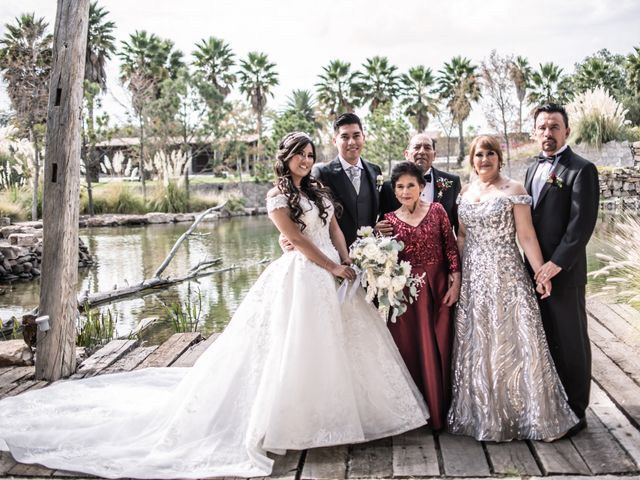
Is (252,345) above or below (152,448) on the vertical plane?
above

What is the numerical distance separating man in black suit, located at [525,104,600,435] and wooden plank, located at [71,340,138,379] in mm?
3777

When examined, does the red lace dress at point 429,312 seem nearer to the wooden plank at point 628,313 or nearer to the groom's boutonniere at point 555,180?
the groom's boutonniere at point 555,180

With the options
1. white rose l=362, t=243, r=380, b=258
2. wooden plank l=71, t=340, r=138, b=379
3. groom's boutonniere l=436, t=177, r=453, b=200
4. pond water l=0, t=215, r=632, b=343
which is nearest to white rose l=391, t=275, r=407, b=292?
white rose l=362, t=243, r=380, b=258

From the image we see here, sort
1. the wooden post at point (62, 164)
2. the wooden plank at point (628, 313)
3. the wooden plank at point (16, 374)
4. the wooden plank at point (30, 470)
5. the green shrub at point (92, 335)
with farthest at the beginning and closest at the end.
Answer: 1. the green shrub at point (92, 335)
2. the wooden plank at point (628, 313)
3. the wooden plank at point (16, 374)
4. the wooden post at point (62, 164)
5. the wooden plank at point (30, 470)

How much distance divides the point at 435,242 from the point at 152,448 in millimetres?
2075

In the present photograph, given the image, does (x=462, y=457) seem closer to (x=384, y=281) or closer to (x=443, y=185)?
(x=384, y=281)

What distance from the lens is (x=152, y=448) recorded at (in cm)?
350

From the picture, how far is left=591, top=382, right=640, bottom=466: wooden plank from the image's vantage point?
341 cm

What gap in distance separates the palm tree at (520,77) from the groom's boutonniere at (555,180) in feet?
98.4

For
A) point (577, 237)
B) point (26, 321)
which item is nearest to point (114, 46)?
point (26, 321)

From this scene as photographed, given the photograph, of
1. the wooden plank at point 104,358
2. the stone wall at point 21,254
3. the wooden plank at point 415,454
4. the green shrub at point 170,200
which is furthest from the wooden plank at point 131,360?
the green shrub at point 170,200

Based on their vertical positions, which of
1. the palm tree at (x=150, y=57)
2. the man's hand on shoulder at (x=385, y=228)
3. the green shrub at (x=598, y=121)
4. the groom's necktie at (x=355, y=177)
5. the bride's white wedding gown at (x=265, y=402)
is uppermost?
the palm tree at (x=150, y=57)

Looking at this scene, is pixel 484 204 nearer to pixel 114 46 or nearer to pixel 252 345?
pixel 252 345

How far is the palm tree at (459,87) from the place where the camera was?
1574 inches
